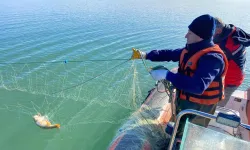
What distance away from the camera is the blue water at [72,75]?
562 centimetres

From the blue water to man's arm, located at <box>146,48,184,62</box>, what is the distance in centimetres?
125

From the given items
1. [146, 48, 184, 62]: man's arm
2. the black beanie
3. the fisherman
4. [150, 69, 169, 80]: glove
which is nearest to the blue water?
the fisherman

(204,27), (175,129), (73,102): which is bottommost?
(73,102)

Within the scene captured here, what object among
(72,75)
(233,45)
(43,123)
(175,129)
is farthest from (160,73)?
(72,75)

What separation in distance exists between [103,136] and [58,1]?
69.0ft

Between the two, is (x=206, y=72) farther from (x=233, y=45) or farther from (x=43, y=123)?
(x=43, y=123)

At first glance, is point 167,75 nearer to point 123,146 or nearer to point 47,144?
point 123,146

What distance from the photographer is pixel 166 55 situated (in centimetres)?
355

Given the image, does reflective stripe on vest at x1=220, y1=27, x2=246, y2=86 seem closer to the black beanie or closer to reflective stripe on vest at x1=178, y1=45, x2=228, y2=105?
reflective stripe on vest at x1=178, y1=45, x2=228, y2=105

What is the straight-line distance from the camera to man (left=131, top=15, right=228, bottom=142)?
252cm

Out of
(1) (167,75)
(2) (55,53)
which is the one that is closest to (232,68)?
(1) (167,75)

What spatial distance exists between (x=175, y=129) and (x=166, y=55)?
4.42ft

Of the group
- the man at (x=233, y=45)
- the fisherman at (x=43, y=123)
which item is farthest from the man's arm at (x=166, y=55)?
the fisherman at (x=43, y=123)

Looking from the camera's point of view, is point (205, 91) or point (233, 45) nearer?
point (205, 91)
